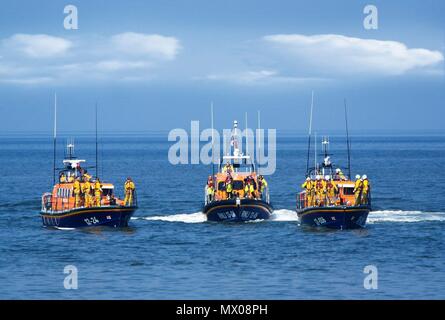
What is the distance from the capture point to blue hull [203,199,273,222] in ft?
180

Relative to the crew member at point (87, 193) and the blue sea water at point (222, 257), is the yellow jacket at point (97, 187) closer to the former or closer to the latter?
the crew member at point (87, 193)

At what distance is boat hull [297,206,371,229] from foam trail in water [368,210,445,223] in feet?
17.7

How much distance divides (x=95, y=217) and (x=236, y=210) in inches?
299

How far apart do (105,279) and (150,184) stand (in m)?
58.5

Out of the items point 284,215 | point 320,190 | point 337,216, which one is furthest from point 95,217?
point 284,215

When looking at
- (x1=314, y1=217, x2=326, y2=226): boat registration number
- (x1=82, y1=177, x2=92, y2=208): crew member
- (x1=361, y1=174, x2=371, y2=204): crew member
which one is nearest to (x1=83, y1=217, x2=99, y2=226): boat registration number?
(x1=82, y1=177, x2=92, y2=208): crew member

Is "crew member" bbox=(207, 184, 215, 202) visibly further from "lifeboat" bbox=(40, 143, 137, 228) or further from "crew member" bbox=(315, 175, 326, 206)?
"crew member" bbox=(315, 175, 326, 206)

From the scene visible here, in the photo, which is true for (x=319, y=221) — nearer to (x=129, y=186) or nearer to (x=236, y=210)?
(x=236, y=210)

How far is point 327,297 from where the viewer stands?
35.7 m

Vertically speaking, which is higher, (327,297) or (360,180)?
(360,180)
